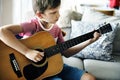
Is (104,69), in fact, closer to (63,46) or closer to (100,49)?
(100,49)

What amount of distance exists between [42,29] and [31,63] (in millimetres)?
240

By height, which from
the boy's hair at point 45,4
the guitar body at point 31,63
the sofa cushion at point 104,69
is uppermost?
the boy's hair at point 45,4

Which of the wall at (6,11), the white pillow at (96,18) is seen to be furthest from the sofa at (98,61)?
the wall at (6,11)

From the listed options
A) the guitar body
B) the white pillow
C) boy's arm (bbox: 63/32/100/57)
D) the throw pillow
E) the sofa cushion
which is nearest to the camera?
the guitar body

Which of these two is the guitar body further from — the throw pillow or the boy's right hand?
the throw pillow

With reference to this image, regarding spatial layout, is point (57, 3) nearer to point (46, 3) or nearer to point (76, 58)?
point (46, 3)

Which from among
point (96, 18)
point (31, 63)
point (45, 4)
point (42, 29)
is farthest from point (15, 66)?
point (96, 18)

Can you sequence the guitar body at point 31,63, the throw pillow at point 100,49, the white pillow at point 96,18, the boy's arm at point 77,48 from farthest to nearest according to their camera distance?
1. the white pillow at point 96,18
2. the throw pillow at point 100,49
3. the boy's arm at point 77,48
4. the guitar body at point 31,63

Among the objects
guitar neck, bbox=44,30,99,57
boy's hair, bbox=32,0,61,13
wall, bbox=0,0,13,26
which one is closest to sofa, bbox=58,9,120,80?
guitar neck, bbox=44,30,99,57

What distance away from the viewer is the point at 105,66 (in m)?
1.78

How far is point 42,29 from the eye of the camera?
149cm

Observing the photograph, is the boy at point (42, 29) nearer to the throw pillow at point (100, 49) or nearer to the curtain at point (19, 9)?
the throw pillow at point (100, 49)

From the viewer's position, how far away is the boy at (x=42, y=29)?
1.36 metres

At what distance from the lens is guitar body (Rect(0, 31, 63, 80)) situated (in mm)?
1346
